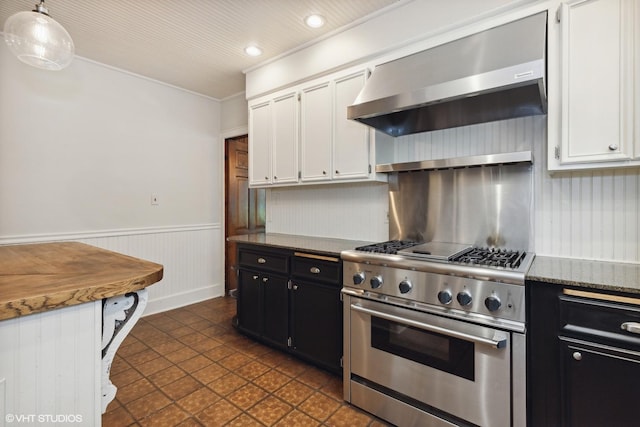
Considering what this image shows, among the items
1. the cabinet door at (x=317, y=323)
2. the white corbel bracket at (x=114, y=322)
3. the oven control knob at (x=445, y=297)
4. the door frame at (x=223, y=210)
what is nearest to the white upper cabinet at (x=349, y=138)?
the cabinet door at (x=317, y=323)

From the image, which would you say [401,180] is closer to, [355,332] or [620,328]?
[355,332]

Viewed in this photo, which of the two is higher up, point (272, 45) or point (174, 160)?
point (272, 45)

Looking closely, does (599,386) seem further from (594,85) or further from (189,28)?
(189,28)

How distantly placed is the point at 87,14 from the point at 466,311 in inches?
129

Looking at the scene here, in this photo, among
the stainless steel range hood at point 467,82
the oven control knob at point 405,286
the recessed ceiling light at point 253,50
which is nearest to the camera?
the stainless steel range hood at point 467,82

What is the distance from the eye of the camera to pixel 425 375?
1737 millimetres

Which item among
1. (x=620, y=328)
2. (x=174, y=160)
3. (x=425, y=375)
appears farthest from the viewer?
(x=174, y=160)

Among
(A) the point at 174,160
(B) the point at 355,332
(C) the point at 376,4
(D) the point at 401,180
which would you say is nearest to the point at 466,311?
(B) the point at 355,332

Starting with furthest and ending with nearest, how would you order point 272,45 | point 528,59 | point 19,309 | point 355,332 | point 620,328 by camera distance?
point 272,45 → point 355,332 → point 528,59 → point 620,328 → point 19,309

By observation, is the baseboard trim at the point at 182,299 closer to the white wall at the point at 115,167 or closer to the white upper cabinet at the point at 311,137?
the white wall at the point at 115,167

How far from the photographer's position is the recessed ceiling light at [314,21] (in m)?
2.41

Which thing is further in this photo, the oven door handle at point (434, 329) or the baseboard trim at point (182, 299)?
the baseboard trim at point (182, 299)

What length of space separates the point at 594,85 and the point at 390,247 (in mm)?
1389

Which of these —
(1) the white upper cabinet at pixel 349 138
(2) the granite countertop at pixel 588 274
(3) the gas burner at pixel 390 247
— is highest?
(1) the white upper cabinet at pixel 349 138
